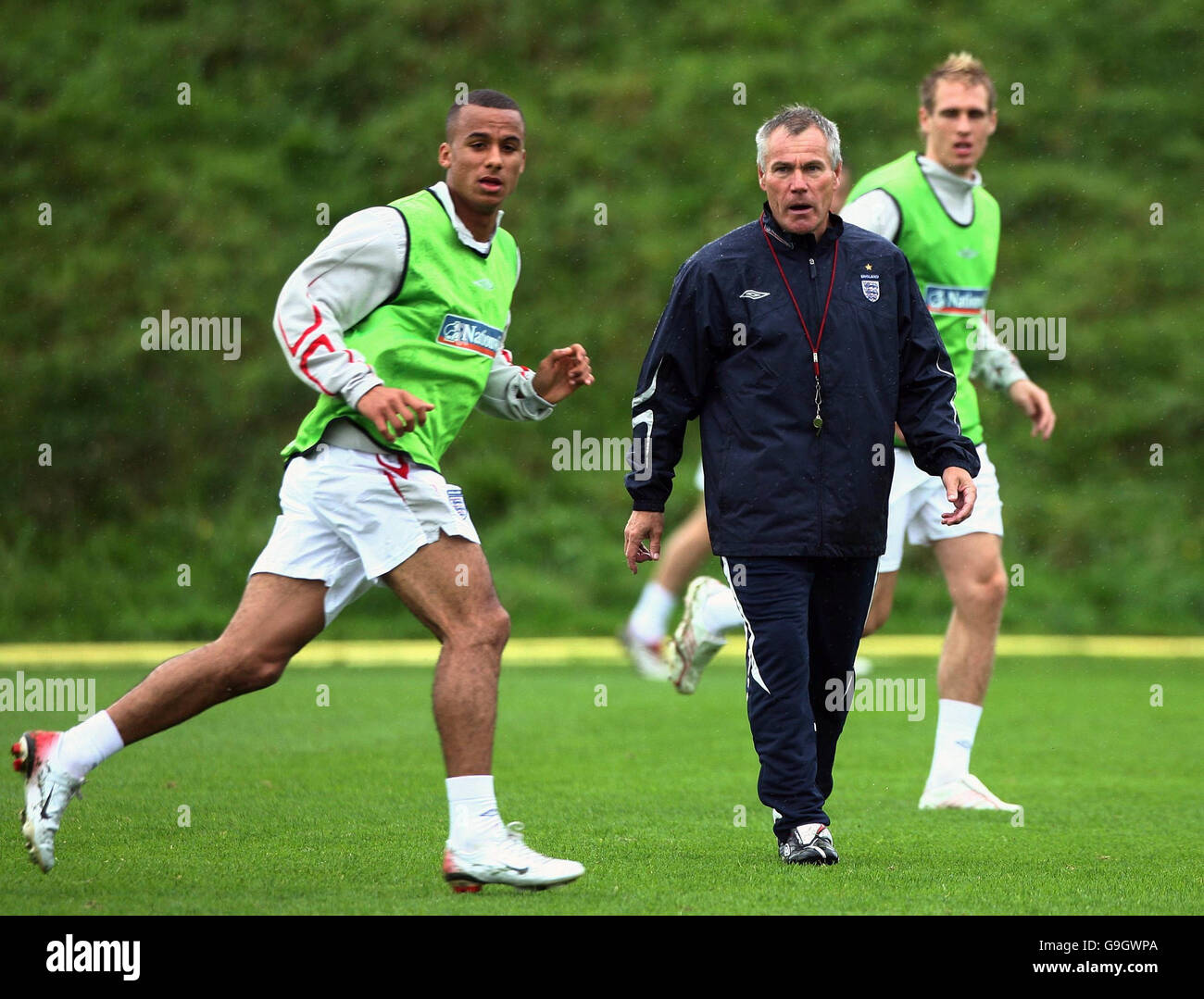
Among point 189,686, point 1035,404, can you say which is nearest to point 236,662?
point 189,686

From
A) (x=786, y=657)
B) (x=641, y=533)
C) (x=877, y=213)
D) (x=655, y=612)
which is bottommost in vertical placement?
(x=655, y=612)

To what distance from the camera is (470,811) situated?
501cm

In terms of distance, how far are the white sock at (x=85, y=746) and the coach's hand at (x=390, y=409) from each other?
51.1 inches

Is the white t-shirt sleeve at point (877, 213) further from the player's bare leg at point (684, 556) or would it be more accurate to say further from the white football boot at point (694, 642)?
the player's bare leg at point (684, 556)

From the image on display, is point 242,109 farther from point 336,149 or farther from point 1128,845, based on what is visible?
point 1128,845

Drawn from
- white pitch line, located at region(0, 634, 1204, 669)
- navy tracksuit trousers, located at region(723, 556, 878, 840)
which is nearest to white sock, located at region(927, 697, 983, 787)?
navy tracksuit trousers, located at region(723, 556, 878, 840)

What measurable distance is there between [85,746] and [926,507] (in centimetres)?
343

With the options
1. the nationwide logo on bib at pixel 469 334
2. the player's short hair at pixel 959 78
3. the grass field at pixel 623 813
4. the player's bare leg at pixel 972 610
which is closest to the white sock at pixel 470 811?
the grass field at pixel 623 813

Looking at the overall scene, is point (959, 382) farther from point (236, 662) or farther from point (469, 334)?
point (236, 662)

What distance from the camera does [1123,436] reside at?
16.9 meters

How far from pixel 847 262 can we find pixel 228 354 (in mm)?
12725

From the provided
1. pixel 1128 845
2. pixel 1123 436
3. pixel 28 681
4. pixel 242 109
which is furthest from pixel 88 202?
pixel 1128 845

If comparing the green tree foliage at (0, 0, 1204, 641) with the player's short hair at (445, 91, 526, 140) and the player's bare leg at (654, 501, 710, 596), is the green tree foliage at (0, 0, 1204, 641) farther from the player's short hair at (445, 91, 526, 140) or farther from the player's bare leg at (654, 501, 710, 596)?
the player's short hair at (445, 91, 526, 140)

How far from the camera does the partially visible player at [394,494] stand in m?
5.09
